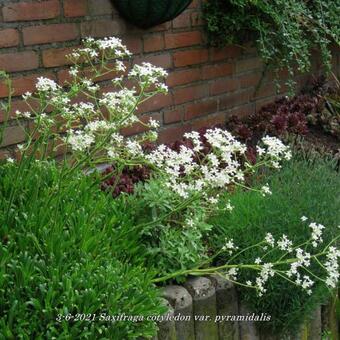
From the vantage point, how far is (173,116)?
3.59m

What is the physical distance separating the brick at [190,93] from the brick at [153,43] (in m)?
0.30

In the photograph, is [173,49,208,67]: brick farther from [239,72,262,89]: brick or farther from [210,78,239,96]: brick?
[239,72,262,89]: brick

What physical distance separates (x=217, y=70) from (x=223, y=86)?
0.12 metres

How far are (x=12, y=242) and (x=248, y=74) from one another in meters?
2.74

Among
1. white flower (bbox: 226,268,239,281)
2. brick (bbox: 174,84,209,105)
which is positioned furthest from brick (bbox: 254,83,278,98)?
white flower (bbox: 226,268,239,281)

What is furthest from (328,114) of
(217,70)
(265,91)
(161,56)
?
(161,56)

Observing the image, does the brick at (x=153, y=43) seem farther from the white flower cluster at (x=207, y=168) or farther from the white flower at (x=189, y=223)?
the white flower at (x=189, y=223)

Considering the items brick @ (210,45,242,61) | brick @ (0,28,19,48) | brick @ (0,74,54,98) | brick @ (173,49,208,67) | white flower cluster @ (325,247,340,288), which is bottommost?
white flower cluster @ (325,247,340,288)

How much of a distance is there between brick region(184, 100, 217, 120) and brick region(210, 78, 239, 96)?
0.23ft

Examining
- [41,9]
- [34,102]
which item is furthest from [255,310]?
[41,9]

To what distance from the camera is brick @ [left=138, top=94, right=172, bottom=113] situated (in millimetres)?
3352

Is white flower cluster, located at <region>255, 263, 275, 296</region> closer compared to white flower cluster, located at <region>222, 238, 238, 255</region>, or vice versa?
white flower cluster, located at <region>255, 263, 275, 296</region>

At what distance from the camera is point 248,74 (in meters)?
4.21

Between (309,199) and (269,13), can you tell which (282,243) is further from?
(269,13)
